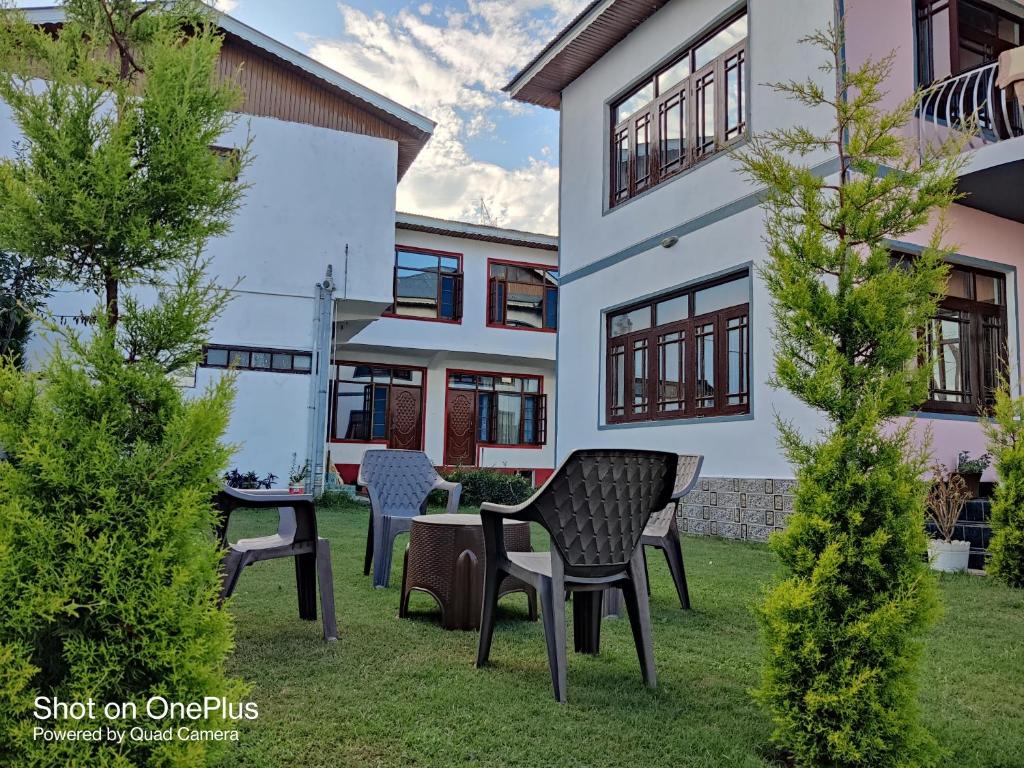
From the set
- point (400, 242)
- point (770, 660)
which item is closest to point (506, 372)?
point (400, 242)

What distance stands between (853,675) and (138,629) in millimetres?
2028

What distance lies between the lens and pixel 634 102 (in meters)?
10.9

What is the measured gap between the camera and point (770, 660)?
99.8 inches

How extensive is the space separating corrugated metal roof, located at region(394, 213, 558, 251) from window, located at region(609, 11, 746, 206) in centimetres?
707

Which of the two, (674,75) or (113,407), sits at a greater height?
(674,75)

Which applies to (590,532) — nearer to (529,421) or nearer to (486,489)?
(486,489)

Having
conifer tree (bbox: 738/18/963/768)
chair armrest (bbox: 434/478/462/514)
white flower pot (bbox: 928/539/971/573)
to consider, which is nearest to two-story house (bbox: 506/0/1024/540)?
white flower pot (bbox: 928/539/971/573)

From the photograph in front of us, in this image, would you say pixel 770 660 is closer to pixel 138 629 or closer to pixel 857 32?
pixel 138 629

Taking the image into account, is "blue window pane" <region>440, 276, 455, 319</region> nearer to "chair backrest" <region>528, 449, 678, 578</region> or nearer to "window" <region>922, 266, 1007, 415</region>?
"window" <region>922, 266, 1007, 415</region>

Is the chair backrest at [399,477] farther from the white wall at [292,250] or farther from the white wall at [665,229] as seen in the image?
the white wall at [292,250]

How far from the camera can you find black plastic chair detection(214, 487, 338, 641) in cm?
369

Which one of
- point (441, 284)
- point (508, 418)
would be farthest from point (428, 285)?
point (508, 418)

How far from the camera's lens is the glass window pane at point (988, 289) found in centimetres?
839

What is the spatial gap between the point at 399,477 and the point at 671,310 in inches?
204
